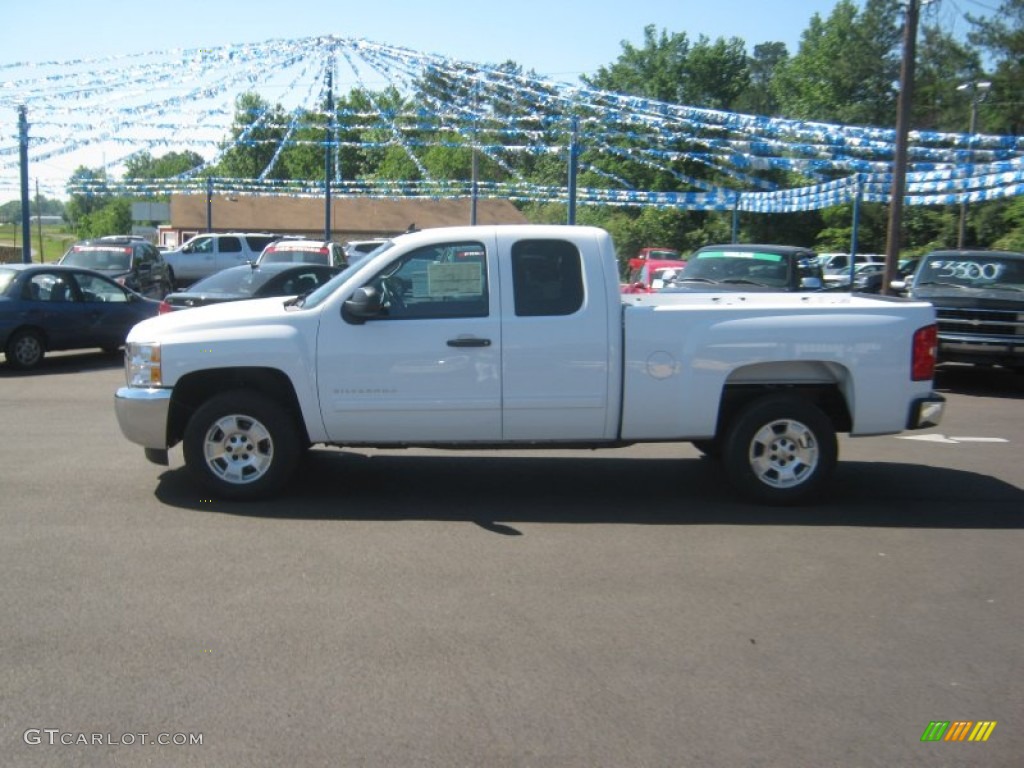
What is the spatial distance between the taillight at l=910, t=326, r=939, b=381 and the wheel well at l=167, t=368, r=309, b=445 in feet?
14.7

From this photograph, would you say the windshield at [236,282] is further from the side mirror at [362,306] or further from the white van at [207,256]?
the white van at [207,256]

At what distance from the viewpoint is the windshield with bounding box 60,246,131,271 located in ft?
78.6

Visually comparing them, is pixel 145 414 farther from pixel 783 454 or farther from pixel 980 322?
pixel 980 322

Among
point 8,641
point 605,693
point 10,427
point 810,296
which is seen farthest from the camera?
point 10,427

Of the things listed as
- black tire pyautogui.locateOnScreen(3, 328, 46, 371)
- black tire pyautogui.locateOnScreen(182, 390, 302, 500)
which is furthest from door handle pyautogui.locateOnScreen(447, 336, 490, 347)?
black tire pyautogui.locateOnScreen(3, 328, 46, 371)

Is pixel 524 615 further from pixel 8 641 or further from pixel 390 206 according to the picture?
pixel 390 206

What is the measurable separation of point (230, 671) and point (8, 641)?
1195 millimetres

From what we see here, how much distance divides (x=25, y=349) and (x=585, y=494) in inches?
403

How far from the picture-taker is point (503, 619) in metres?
5.34

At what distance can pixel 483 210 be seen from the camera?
182 feet

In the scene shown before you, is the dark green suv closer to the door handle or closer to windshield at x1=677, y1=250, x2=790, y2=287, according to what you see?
windshield at x1=677, y1=250, x2=790, y2=287

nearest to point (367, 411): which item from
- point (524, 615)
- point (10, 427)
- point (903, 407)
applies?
point (524, 615)

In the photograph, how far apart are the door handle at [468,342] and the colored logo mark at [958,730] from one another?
12.9ft

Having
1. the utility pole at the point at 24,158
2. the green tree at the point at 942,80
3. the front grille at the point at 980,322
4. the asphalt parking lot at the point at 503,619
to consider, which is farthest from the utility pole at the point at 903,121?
the green tree at the point at 942,80
